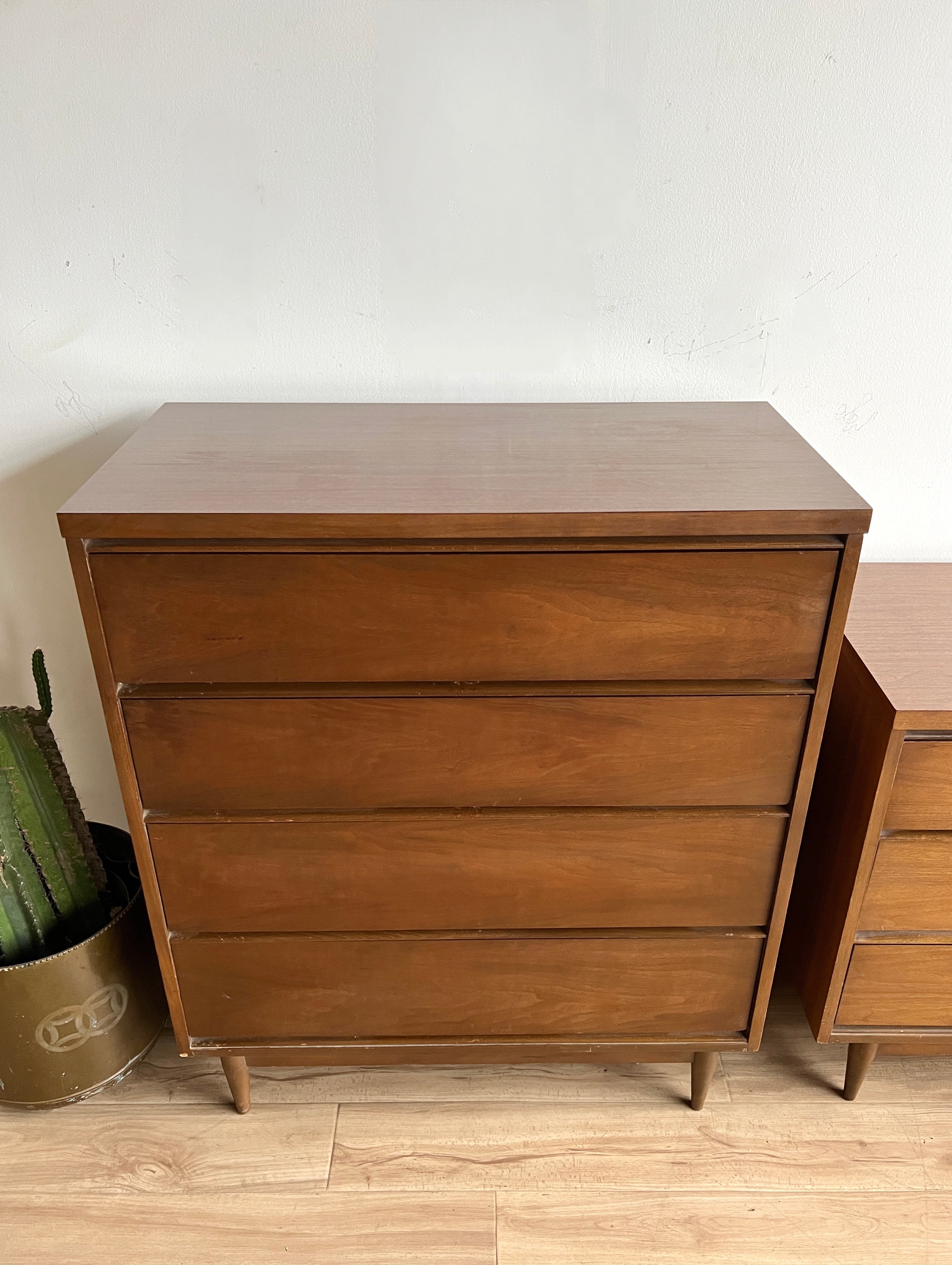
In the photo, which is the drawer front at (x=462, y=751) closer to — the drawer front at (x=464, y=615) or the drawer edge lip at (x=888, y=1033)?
the drawer front at (x=464, y=615)

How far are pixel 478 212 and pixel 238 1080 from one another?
123 cm

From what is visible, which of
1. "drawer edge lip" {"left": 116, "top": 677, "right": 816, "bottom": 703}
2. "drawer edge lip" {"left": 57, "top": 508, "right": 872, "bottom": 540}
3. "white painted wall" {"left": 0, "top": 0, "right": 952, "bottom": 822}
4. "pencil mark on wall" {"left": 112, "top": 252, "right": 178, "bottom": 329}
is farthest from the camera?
"pencil mark on wall" {"left": 112, "top": 252, "right": 178, "bottom": 329}

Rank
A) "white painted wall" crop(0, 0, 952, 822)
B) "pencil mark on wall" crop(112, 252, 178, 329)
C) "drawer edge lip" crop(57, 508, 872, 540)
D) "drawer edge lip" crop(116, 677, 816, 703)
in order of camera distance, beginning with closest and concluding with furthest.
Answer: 1. "drawer edge lip" crop(57, 508, 872, 540)
2. "drawer edge lip" crop(116, 677, 816, 703)
3. "white painted wall" crop(0, 0, 952, 822)
4. "pencil mark on wall" crop(112, 252, 178, 329)

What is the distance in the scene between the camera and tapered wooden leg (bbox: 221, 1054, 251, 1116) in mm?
1302

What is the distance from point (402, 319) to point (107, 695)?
0.62 metres

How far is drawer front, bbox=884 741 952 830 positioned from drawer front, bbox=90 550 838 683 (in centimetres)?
19

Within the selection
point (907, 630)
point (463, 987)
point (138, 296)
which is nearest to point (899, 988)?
point (907, 630)

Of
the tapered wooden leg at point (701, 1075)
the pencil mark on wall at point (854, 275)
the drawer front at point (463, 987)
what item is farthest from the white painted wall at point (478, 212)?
the tapered wooden leg at point (701, 1075)

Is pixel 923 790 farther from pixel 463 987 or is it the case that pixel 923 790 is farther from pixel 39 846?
pixel 39 846

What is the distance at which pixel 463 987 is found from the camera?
3.97 ft

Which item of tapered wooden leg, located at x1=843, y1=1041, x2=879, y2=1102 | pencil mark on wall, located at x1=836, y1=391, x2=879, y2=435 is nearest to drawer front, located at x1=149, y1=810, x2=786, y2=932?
tapered wooden leg, located at x1=843, y1=1041, x2=879, y2=1102

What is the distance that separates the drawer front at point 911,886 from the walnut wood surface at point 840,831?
0.01 metres

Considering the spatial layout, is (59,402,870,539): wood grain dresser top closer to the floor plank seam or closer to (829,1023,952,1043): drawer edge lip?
(829,1023,952,1043): drawer edge lip

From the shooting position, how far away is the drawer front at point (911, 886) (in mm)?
1122
